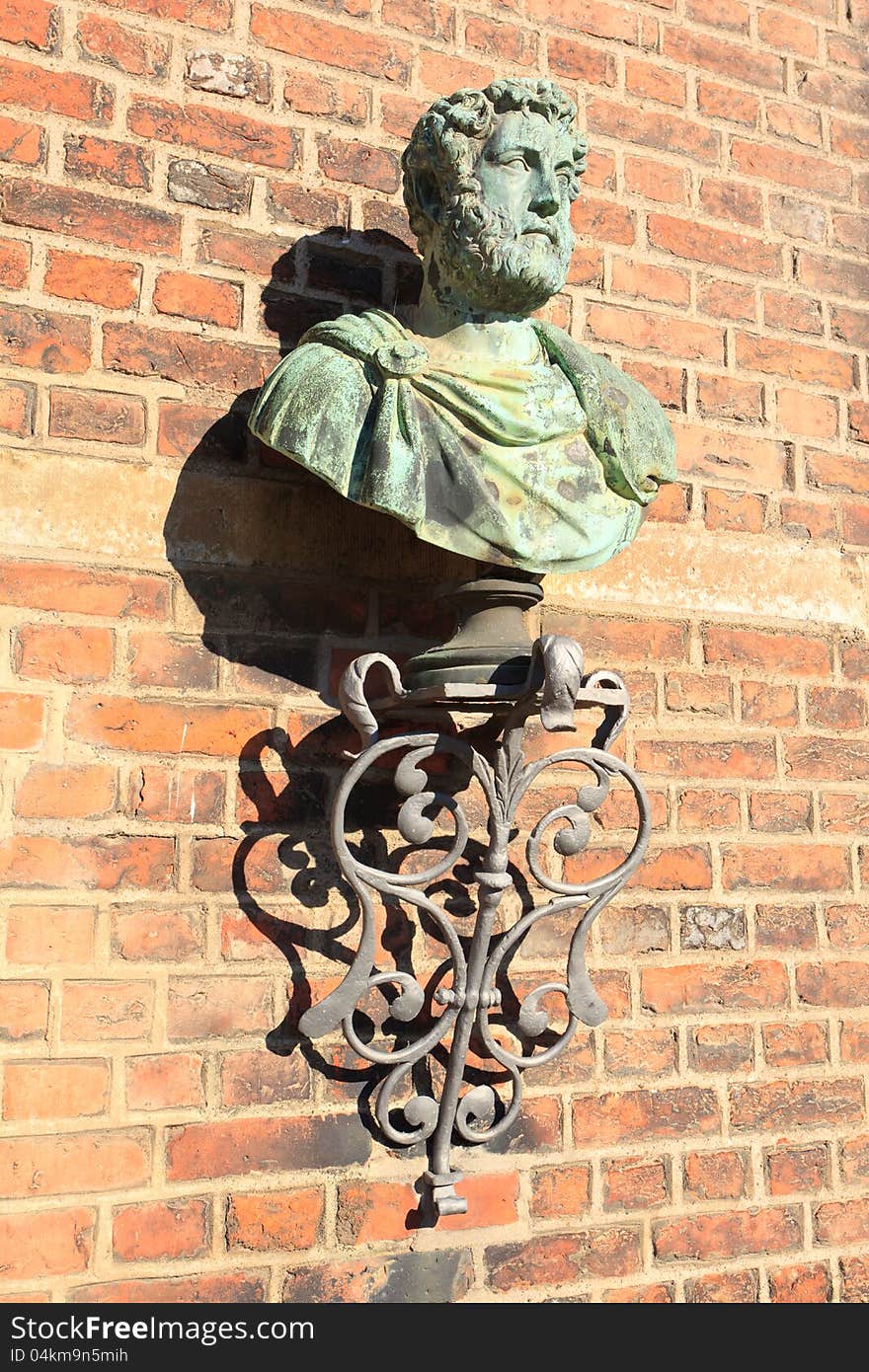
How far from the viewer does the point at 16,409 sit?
214 centimetres

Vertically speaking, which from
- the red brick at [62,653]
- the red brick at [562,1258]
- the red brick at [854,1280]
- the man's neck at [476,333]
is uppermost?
the man's neck at [476,333]

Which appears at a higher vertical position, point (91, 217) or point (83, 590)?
point (91, 217)

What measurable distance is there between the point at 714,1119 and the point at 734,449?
4.23 ft

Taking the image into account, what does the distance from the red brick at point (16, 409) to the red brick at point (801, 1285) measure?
196cm

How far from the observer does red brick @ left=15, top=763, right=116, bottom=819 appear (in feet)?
6.79

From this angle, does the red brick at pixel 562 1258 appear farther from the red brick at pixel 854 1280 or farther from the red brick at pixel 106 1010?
the red brick at pixel 106 1010

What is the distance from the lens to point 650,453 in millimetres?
2180

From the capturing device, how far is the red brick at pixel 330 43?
2.41 meters

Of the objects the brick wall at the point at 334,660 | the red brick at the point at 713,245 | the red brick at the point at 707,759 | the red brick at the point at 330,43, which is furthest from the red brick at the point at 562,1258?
the red brick at the point at 330,43

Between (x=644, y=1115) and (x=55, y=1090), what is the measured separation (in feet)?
3.36

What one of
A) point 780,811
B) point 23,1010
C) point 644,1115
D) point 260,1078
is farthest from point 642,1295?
point 23,1010

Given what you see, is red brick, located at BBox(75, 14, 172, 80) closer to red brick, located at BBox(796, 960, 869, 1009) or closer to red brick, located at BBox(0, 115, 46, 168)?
red brick, located at BBox(0, 115, 46, 168)

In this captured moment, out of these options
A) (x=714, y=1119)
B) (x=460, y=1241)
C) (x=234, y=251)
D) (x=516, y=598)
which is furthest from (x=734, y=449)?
(x=460, y=1241)

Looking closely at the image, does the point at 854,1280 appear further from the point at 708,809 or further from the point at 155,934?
the point at 155,934
